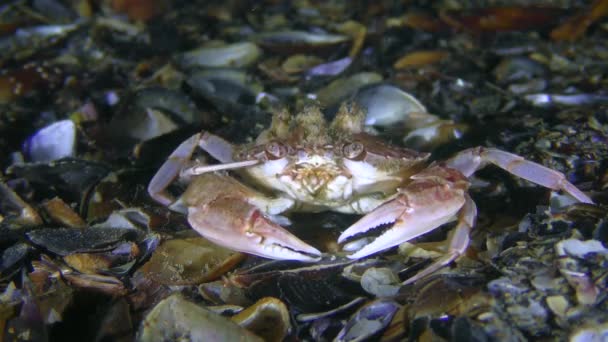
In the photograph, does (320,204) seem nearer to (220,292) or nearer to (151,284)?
(220,292)

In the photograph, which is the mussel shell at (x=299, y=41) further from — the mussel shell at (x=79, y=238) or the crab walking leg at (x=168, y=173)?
the mussel shell at (x=79, y=238)

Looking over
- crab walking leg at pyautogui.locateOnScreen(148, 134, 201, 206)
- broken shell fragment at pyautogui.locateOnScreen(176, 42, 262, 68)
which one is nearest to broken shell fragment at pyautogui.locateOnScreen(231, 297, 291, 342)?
crab walking leg at pyautogui.locateOnScreen(148, 134, 201, 206)

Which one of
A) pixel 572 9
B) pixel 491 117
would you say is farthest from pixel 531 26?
pixel 491 117

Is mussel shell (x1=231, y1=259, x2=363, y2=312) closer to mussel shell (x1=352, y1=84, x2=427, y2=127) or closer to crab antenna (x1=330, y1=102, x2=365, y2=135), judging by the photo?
crab antenna (x1=330, y1=102, x2=365, y2=135)

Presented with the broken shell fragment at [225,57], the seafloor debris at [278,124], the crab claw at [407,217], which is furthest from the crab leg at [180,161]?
the broken shell fragment at [225,57]

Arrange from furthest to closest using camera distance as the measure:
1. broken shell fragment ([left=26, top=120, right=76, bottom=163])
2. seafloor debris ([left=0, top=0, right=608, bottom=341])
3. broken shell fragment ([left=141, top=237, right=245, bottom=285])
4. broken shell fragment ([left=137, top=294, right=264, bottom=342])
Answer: broken shell fragment ([left=26, top=120, right=76, bottom=163]), broken shell fragment ([left=141, top=237, right=245, bottom=285]), seafloor debris ([left=0, top=0, right=608, bottom=341]), broken shell fragment ([left=137, top=294, right=264, bottom=342])

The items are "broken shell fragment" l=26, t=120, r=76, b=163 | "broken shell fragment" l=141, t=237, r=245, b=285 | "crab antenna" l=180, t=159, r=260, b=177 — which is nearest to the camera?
"broken shell fragment" l=141, t=237, r=245, b=285

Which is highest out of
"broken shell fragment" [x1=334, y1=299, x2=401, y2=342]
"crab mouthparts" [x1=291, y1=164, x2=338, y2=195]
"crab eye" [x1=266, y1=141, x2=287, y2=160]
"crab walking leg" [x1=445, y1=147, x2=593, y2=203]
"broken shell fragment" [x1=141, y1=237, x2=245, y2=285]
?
"crab eye" [x1=266, y1=141, x2=287, y2=160]
